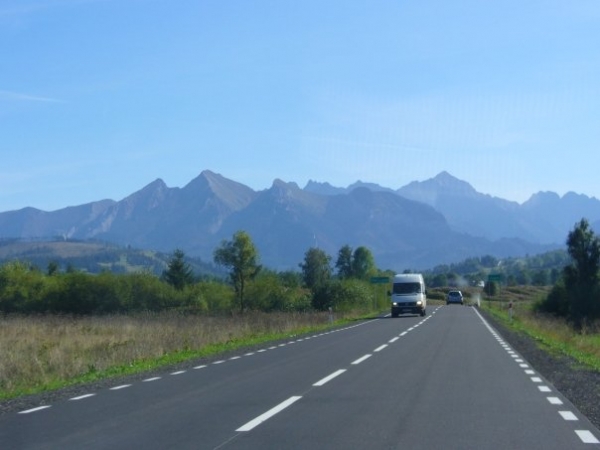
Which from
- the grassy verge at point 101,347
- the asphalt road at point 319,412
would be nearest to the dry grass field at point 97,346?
the grassy verge at point 101,347

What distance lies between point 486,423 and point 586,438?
59.9 inches

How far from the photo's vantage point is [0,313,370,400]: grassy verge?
19312 millimetres

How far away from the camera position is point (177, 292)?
3226 inches

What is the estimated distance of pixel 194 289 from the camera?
83.6 metres

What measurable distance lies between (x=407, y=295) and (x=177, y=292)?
27302 millimetres

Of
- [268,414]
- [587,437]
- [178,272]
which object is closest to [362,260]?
[178,272]

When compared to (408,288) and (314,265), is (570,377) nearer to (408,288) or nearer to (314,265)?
(408,288)

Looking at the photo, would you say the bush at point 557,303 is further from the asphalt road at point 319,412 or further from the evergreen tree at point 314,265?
the asphalt road at point 319,412

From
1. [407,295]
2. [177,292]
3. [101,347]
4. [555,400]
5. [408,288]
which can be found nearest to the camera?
[555,400]

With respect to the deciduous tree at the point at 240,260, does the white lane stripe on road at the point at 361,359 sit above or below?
below

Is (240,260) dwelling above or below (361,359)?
above

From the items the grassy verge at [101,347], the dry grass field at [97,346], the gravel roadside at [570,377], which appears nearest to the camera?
the gravel roadside at [570,377]

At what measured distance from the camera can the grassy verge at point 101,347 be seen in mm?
19312

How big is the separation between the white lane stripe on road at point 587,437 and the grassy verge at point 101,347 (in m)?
9.69
